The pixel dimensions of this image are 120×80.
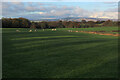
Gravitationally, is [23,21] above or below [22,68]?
above

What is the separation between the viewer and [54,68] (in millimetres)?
5914

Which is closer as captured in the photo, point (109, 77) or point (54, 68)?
point (109, 77)

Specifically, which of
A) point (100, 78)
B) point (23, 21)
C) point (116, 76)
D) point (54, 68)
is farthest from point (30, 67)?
point (23, 21)

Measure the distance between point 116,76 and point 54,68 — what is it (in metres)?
2.44

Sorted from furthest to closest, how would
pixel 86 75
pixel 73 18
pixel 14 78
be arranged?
pixel 73 18 < pixel 86 75 < pixel 14 78

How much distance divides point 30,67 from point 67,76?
1.83m

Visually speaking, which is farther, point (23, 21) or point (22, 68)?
point (23, 21)

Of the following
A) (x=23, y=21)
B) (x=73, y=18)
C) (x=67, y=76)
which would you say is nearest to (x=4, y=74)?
(x=67, y=76)

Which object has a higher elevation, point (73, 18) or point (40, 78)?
point (73, 18)

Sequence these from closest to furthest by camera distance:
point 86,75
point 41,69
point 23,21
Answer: point 86,75 < point 41,69 < point 23,21

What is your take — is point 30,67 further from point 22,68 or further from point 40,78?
point 40,78

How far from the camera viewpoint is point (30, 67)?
6000 mm

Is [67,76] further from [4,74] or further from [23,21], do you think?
[23,21]

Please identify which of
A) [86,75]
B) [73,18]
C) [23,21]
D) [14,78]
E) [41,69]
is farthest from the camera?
[73,18]
